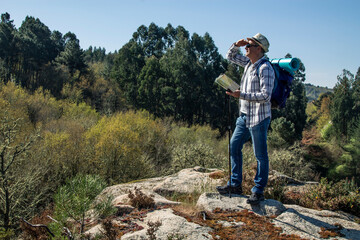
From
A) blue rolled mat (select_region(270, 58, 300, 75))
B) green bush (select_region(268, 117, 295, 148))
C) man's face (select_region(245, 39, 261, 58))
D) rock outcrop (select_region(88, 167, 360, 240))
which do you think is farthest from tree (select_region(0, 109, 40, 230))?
green bush (select_region(268, 117, 295, 148))

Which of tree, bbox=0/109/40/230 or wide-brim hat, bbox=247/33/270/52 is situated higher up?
wide-brim hat, bbox=247/33/270/52

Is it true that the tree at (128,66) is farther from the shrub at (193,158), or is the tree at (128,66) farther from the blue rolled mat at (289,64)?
the blue rolled mat at (289,64)

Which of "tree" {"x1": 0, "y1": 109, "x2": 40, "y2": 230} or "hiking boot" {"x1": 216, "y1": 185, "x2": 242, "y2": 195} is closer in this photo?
"tree" {"x1": 0, "y1": 109, "x2": 40, "y2": 230}

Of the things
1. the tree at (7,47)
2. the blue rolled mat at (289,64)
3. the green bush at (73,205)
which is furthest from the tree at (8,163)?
the tree at (7,47)

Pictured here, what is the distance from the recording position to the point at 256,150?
14.0 feet

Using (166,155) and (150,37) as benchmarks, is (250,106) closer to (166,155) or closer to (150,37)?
(166,155)

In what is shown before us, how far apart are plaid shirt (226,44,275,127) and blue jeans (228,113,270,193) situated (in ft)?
0.39

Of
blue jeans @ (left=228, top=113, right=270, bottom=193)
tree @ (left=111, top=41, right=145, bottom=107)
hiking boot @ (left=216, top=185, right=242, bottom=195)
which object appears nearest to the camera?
blue jeans @ (left=228, top=113, right=270, bottom=193)

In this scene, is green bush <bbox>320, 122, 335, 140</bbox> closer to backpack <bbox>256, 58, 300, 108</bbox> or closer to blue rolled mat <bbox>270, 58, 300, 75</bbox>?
backpack <bbox>256, 58, 300, 108</bbox>

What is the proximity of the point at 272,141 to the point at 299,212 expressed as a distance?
25.4m

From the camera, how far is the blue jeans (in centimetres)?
420

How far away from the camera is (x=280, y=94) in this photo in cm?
429

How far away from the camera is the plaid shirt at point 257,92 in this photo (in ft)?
13.3

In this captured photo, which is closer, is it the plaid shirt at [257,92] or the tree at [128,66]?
the plaid shirt at [257,92]
